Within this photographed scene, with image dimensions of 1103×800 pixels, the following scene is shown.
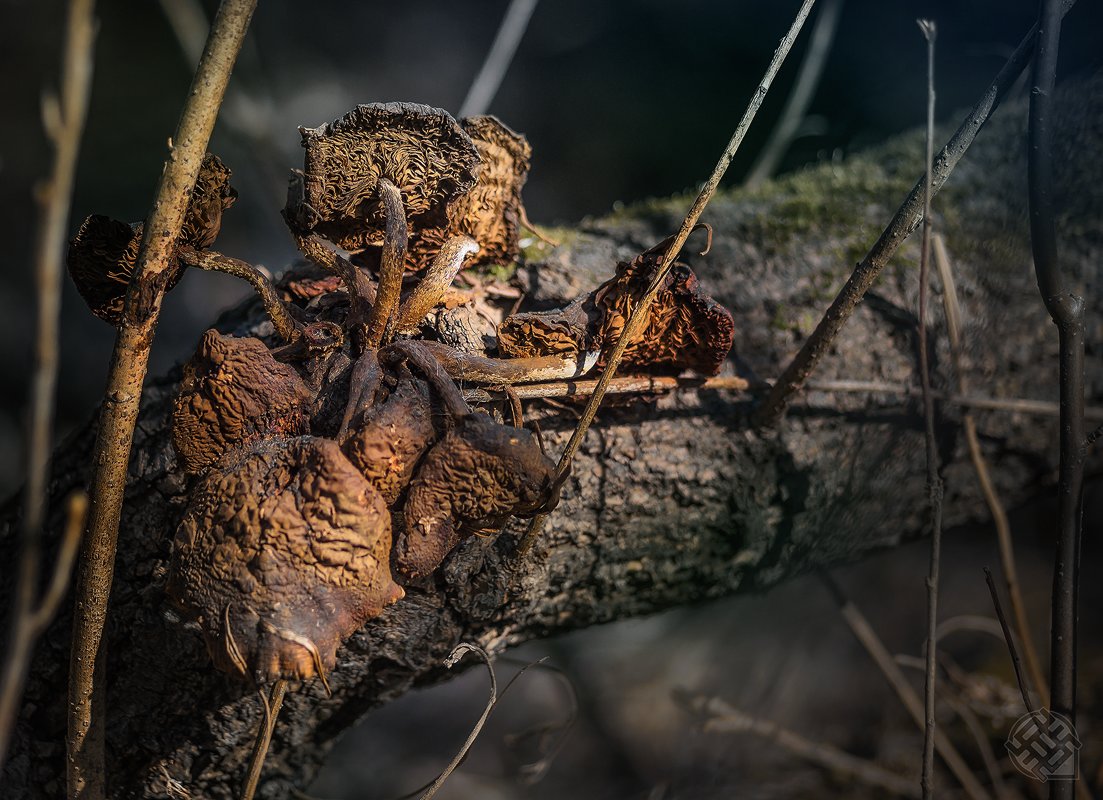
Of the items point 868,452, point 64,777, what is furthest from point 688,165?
point 64,777

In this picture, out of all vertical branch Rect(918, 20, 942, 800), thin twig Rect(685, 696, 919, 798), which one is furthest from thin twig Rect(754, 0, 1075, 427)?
thin twig Rect(685, 696, 919, 798)

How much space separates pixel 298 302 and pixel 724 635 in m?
2.27

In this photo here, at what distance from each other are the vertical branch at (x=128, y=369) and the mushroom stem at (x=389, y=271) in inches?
7.8

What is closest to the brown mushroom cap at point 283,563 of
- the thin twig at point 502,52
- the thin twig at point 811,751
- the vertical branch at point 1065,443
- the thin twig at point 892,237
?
the thin twig at point 892,237

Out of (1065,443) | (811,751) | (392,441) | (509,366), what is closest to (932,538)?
(1065,443)

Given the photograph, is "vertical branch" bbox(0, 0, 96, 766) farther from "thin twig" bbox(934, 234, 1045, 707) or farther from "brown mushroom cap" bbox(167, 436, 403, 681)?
"thin twig" bbox(934, 234, 1045, 707)

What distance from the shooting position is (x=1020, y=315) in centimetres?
137

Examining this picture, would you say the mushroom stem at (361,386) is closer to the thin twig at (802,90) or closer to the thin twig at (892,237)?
the thin twig at (892,237)

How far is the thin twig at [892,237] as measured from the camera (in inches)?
34.5

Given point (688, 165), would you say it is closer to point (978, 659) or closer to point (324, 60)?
point (324, 60)

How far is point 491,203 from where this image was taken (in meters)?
1.04

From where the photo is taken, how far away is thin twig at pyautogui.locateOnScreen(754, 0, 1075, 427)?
0.88 meters

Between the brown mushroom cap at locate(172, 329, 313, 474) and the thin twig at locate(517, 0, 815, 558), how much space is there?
292 millimetres

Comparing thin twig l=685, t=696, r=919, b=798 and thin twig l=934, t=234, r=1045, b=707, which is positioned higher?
thin twig l=934, t=234, r=1045, b=707
